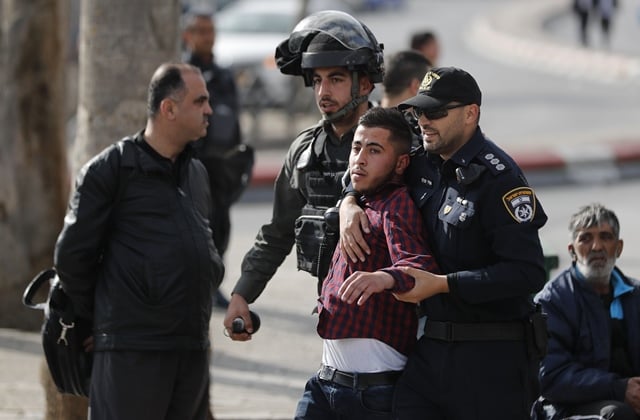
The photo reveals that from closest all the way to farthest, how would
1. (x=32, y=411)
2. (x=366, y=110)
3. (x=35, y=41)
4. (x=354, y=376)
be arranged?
(x=354, y=376) → (x=366, y=110) → (x=32, y=411) → (x=35, y=41)

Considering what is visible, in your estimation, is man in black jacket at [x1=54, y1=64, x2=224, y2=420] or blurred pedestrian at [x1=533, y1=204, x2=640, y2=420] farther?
blurred pedestrian at [x1=533, y1=204, x2=640, y2=420]

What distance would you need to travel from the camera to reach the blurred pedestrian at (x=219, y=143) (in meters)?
9.41

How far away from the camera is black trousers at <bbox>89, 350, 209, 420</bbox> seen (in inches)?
208

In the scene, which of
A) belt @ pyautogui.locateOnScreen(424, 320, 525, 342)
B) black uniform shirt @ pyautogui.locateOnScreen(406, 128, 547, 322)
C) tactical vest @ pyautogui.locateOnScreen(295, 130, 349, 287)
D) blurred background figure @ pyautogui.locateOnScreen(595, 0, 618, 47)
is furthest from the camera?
blurred background figure @ pyautogui.locateOnScreen(595, 0, 618, 47)

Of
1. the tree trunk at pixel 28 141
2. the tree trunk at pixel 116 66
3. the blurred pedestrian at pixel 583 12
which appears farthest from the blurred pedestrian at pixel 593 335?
the blurred pedestrian at pixel 583 12

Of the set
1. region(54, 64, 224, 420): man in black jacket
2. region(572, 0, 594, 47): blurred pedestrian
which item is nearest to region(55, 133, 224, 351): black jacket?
region(54, 64, 224, 420): man in black jacket

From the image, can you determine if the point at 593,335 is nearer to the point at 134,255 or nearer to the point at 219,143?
the point at 134,255

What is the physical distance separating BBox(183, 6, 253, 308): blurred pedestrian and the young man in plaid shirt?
15.1ft

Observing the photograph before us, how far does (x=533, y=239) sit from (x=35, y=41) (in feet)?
19.8

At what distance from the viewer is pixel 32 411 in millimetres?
7555

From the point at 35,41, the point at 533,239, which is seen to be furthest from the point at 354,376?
the point at 35,41

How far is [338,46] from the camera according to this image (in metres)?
5.10

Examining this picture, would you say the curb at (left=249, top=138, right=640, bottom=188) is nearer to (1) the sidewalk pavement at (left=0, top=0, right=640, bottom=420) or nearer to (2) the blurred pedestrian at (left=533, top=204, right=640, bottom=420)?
(1) the sidewalk pavement at (left=0, top=0, right=640, bottom=420)

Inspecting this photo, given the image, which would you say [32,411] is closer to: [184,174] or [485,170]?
[184,174]
